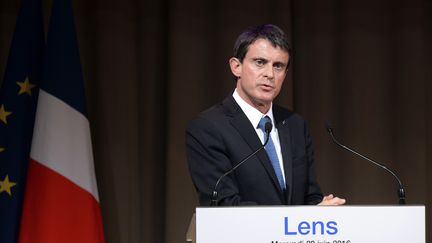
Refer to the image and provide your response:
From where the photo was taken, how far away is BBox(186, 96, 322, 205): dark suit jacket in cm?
272

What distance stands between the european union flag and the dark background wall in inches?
21.0

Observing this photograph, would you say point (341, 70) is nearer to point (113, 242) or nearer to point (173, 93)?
point (173, 93)

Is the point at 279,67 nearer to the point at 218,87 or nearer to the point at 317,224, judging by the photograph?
the point at 317,224

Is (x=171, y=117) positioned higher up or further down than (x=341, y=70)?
further down

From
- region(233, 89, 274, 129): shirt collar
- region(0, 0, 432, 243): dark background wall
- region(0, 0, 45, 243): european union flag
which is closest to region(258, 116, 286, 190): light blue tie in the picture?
region(233, 89, 274, 129): shirt collar

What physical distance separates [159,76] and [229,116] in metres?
1.76

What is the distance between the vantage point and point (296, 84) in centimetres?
470

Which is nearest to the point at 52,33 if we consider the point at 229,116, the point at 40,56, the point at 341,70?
the point at 40,56

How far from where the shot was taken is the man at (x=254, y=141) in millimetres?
2740

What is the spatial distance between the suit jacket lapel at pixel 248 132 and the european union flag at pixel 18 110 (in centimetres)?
144

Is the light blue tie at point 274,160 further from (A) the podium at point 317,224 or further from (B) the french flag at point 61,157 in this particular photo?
(B) the french flag at point 61,157

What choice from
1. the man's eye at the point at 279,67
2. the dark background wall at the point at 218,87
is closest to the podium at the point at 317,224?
the man's eye at the point at 279,67

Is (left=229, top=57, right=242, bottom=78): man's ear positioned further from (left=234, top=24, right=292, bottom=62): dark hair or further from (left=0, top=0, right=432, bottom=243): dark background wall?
(left=0, top=0, right=432, bottom=243): dark background wall

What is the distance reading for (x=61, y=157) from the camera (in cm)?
386
